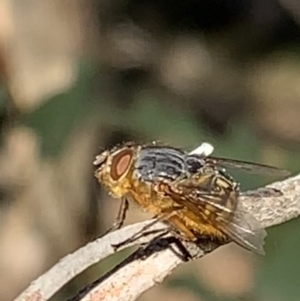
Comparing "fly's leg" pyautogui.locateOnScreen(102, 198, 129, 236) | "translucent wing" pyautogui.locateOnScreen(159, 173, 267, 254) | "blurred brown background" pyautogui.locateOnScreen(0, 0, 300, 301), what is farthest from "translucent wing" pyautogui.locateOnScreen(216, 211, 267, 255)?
"blurred brown background" pyautogui.locateOnScreen(0, 0, 300, 301)

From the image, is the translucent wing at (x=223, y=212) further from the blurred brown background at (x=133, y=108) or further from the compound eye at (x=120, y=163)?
the blurred brown background at (x=133, y=108)

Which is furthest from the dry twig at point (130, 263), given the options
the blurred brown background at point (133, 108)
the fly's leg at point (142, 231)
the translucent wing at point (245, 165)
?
the blurred brown background at point (133, 108)

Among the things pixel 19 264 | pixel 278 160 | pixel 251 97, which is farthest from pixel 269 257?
pixel 251 97

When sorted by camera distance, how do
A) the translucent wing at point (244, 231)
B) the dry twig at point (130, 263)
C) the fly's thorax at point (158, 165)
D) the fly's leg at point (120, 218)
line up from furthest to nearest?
the fly's thorax at point (158, 165)
the fly's leg at point (120, 218)
the translucent wing at point (244, 231)
the dry twig at point (130, 263)

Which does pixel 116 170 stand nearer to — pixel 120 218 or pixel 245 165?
pixel 120 218

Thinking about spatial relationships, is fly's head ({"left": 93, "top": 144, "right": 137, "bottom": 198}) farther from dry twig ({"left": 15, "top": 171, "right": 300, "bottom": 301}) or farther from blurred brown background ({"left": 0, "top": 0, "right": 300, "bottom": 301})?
blurred brown background ({"left": 0, "top": 0, "right": 300, "bottom": 301})

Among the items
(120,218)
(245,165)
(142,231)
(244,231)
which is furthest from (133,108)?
(142,231)
